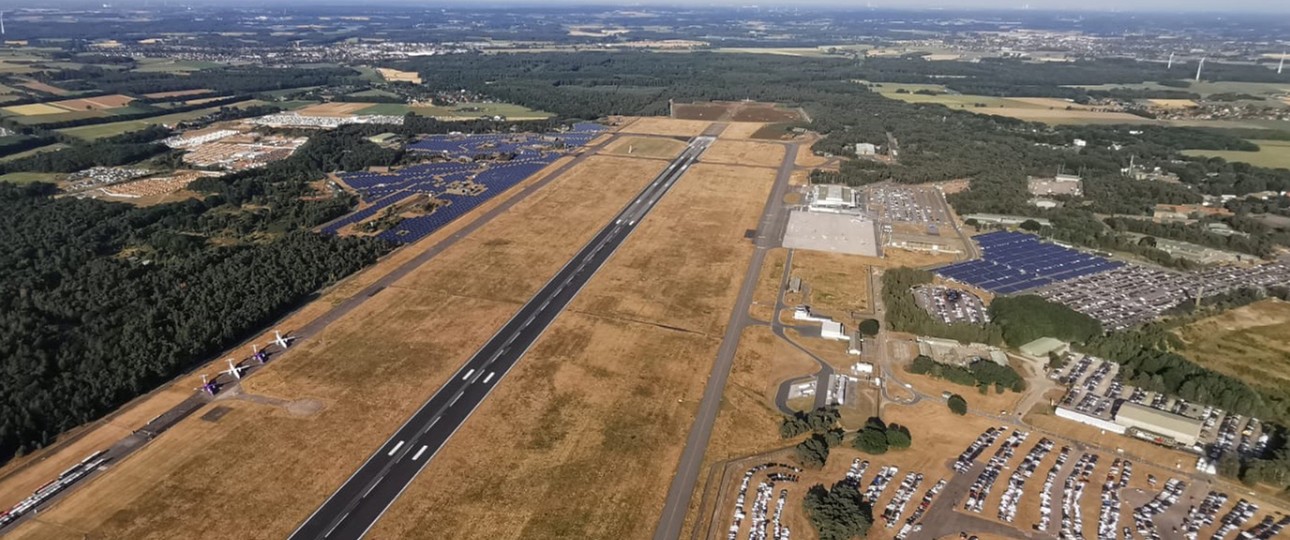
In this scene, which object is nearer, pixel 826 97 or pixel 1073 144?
pixel 1073 144

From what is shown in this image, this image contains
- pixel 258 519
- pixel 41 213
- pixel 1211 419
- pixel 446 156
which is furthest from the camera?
pixel 446 156

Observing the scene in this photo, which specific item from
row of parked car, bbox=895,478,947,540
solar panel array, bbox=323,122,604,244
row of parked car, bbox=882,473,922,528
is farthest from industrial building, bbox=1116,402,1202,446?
solar panel array, bbox=323,122,604,244

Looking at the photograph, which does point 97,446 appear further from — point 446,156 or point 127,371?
point 446,156

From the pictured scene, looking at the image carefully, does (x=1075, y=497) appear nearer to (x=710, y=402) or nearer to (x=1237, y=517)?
(x=1237, y=517)

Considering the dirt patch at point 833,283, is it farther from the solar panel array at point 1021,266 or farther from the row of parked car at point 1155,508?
the row of parked car at point 1155,508

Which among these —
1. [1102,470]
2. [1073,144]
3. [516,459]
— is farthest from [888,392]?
[1073,144]

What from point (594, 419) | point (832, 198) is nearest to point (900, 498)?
point (594, 419)

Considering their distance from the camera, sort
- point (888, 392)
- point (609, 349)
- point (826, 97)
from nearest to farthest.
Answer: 1. point (888, 392)
2. point (609, 349)
3. point (826, 97)

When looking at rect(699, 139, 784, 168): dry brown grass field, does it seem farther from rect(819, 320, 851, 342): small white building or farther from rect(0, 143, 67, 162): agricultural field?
rect(0, 143, 67, 162): agricultural field
